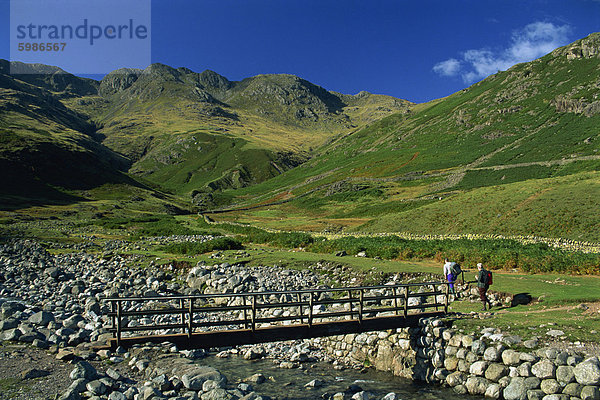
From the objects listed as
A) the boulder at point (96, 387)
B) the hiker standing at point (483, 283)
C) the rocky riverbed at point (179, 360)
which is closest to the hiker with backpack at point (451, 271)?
the hiker standing at point (483, 283)

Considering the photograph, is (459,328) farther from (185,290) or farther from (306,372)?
(185,290)

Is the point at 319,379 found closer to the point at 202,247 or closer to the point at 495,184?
the point at 202,247

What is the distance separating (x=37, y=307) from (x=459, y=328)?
2685cm

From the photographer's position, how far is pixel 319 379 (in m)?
17.5

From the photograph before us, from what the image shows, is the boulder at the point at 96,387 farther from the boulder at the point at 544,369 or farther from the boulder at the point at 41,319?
the boulder at the point at 544,369

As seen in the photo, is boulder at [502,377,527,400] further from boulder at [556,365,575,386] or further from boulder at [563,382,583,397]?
boulder at [563,382,583,397]

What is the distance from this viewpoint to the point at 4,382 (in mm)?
12141

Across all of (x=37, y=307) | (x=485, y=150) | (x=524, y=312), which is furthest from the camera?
(x=485, y=150)

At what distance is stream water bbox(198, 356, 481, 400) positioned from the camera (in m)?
15.7

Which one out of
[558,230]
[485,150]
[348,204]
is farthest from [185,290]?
[485,150]

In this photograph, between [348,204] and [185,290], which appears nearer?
[185,290]

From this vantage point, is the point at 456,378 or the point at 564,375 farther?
the point at 456,378

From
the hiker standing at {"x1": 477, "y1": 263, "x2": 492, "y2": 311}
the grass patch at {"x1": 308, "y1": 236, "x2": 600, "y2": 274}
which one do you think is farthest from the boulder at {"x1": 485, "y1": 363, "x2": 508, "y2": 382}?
the grass patch at {"x1": 308, "y1": 236, "x2": 600, "y2": 274}

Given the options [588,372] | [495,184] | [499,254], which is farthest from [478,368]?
[495,184]
